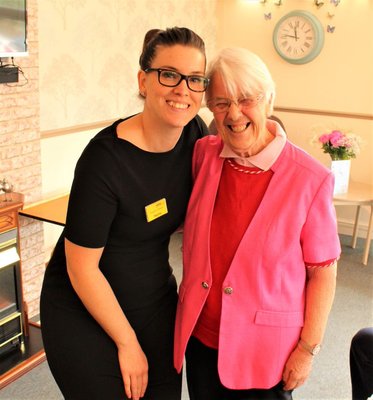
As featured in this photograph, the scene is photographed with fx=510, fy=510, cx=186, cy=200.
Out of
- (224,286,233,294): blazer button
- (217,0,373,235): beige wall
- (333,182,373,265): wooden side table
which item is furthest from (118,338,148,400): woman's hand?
(217,0,373,235): beige wall

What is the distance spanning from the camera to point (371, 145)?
458 cm

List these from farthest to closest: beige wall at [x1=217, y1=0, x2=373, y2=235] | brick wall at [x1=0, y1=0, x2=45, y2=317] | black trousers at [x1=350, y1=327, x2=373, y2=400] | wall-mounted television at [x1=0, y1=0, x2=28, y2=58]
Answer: beige wall at [x1=217, y1=0, x2=373, y2=235], brick wall at [x1=0, y1=0, x2=45, y2=317], wall-mounted television at [x1=0, y1=0, x2=28, y2=58], black trousers at [x1=350, y1=327, x2=373, y2=400]

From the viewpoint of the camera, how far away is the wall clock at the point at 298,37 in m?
4.52

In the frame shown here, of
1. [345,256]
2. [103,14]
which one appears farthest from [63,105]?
[345,256]

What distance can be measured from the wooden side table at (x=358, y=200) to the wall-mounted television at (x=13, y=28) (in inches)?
102

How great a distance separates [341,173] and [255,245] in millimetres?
2968

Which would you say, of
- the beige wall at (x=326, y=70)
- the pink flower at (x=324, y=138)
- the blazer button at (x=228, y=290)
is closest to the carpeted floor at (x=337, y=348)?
the beige wall at (x=326, y=70)

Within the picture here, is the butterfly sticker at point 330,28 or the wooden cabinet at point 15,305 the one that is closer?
the wooden cabinet at point 15,305

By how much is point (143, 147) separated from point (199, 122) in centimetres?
35

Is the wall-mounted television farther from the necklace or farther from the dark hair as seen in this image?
the necklace

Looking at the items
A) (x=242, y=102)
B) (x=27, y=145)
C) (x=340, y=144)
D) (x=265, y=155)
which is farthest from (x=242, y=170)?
(x=340, y=144)

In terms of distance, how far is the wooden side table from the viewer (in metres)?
4.04

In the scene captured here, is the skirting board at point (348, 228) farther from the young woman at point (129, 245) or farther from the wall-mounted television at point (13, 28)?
the young woman at point (129, 245)

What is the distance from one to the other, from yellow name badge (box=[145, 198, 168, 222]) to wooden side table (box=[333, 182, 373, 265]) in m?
2.84
